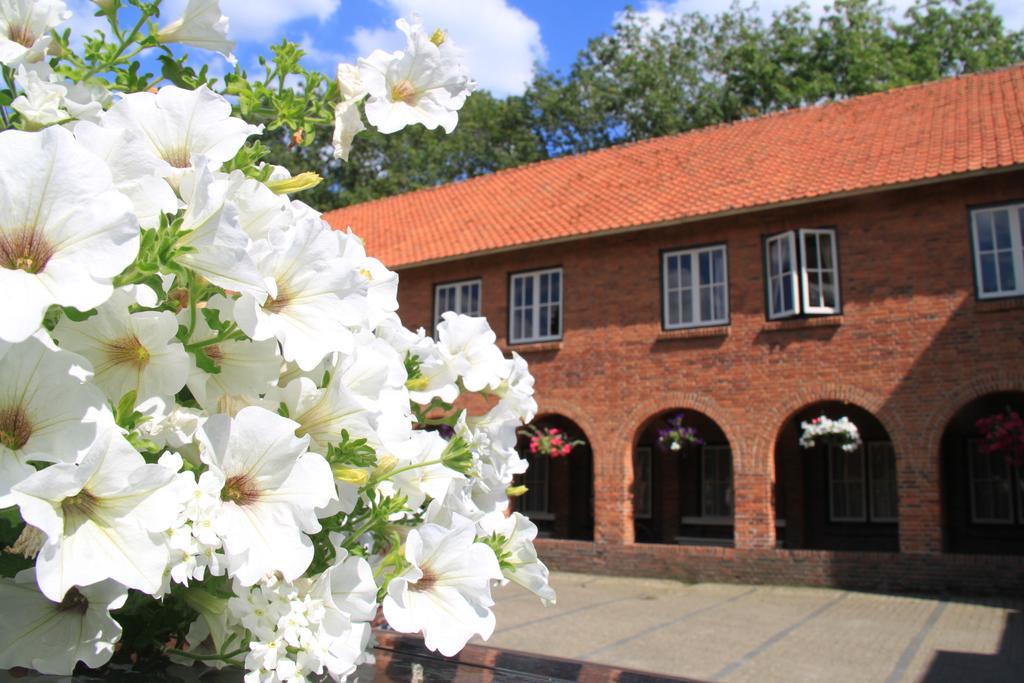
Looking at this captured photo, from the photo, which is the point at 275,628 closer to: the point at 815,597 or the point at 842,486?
the point at 815,597

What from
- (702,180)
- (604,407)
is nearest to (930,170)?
(702,180)

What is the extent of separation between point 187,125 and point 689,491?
20.5m

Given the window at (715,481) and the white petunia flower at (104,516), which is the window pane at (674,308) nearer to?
the window at (715,481)

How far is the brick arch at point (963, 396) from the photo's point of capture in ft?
46.0

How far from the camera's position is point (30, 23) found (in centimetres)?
127

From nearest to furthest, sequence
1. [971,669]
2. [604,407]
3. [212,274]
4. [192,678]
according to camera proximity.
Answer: [212,274], [192,678], [971,669], [604,407]

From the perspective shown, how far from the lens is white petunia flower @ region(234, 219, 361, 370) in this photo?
966mm

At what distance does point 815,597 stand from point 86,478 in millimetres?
14608

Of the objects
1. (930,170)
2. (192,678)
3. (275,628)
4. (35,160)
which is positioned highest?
(930,170)

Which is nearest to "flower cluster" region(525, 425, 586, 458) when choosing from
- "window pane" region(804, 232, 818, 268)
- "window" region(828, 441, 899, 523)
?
"window pane" region(804, 232, 818, 268)

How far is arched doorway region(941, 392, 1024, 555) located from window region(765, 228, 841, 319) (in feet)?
13.7

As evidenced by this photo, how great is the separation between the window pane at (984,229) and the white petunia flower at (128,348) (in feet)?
52.2

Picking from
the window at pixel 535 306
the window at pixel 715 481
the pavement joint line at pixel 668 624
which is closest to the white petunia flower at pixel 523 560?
the pavement joint line at pixel 668 624

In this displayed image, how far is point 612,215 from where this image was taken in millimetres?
18203
